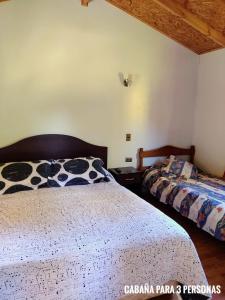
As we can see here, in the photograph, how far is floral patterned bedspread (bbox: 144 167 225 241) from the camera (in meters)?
2.60

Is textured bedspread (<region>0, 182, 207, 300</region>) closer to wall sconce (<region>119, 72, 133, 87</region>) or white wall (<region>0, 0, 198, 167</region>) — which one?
white wall (<region>0, 0, 198, 167</region>)

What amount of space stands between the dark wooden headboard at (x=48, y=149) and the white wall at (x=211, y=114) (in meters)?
1.68

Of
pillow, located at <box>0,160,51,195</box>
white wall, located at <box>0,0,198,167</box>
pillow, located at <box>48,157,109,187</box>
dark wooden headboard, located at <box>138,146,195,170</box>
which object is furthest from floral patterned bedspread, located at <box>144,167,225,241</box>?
pillow, located at <box>0,160,51,195</box>

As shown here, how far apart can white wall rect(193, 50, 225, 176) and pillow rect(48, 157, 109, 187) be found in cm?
179

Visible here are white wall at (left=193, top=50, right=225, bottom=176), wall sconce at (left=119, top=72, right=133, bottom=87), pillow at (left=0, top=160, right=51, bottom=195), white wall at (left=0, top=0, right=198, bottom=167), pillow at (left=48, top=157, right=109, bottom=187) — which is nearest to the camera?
pillow at (left=0, top=160, right=51, bottom=195)

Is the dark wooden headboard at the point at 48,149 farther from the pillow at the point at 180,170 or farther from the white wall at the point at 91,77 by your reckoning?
the pillow at the point at 180,170

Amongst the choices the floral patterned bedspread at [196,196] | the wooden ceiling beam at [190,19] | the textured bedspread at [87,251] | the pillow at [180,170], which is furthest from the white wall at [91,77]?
the textured bedspread at [87,251]

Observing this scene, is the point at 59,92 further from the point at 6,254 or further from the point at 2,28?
the point at 6,254

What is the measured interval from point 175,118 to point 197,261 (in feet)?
8.55

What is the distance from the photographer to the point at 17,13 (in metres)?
2.90

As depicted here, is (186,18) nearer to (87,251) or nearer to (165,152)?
Answer: (165,152)

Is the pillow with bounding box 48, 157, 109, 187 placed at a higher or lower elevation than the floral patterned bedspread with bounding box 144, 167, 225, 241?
higher

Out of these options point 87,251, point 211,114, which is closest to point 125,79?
point 211,114

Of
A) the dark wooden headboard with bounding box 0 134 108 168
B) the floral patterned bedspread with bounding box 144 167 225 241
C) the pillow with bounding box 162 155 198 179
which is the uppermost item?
the dark wooden headboard with bounding box 0 134 108 168
